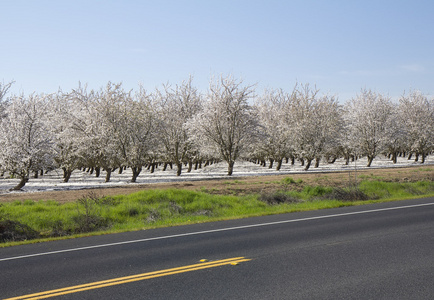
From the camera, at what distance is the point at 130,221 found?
13.4 metres

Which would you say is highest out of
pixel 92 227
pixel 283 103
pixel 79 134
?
pixel 283 103

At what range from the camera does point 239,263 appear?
270 inches

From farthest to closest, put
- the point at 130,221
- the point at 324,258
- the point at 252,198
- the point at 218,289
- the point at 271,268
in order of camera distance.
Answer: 1. the point at 252,198
2. the point at 130,221
3. the point at 324,258
4. the point at 271,268
5. the point at 218,289

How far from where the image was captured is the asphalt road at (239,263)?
545 cm

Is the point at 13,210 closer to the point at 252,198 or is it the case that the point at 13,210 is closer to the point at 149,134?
the point at 252,198

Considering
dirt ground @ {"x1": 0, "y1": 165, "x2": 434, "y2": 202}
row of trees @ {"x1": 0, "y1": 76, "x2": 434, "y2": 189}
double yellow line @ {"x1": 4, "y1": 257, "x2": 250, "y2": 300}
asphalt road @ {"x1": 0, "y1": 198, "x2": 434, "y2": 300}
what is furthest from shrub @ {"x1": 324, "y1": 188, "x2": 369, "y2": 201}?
row of trees @ {"x1": 0, "y1": 76, "x2": 434, "y2": 189}

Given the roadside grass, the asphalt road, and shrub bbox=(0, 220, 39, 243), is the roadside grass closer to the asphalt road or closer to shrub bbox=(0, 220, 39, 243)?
shrub bbox=(0, 220, 39, 243)

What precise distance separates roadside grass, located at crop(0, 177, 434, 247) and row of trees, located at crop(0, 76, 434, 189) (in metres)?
15.5

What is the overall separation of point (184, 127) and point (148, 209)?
26013 millimetres

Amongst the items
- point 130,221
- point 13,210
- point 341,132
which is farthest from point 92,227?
point 341,132

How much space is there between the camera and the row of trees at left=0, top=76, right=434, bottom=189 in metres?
30.0

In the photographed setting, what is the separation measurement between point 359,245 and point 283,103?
49.5m

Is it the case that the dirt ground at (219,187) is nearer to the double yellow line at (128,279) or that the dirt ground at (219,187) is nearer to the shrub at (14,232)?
the shrub at (14,232)

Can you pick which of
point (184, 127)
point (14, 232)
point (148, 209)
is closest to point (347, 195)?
point (148, 209)
